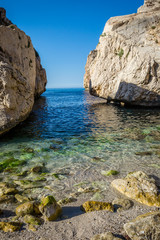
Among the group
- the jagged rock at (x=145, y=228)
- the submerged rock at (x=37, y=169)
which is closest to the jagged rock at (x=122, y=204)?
the jagged rock at (x=145, y=228)

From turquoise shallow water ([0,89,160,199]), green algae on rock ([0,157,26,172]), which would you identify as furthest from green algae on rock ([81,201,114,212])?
green algae on rock ([0,157,26,172])

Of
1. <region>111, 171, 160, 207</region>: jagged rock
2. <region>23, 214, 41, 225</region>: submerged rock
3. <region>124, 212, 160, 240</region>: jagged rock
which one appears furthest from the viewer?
<region>111, 171, 160, 207</region>: jagged rock

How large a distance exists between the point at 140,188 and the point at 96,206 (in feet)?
5.20

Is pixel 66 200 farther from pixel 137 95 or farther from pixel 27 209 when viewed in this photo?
pixel 137 95

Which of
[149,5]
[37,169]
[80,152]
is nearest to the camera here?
[37,169]

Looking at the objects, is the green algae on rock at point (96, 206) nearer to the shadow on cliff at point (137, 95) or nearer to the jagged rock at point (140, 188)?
the jagged rock at point (140, 188)

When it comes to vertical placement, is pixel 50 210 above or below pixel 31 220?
above

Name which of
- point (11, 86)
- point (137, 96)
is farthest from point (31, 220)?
point (137, 96)

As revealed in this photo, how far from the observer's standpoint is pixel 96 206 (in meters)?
4.46

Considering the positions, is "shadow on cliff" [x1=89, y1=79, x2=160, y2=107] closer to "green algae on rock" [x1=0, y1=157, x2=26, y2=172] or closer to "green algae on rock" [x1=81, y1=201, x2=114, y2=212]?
"green algae on rock" [x1=0, y1=157, x2=26, y2=172]

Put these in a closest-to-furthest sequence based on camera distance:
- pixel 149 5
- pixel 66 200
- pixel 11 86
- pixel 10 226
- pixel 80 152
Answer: pixel 10 226 < pixel 66 200 < pixel 80 152 < pixel 11 86 < pixel 149 5

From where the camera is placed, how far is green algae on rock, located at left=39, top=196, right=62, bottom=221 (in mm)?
3999

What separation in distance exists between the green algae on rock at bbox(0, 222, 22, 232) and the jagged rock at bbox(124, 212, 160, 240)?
250 cm

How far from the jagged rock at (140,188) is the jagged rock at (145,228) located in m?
1.00
